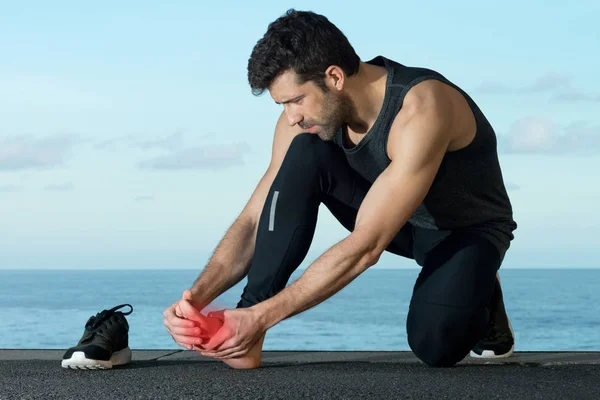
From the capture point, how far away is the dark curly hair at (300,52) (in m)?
2.01

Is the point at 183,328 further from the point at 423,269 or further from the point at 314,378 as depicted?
the point at 423,269

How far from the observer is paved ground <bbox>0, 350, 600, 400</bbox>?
5.72ft

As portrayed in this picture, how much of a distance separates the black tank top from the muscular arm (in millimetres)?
147

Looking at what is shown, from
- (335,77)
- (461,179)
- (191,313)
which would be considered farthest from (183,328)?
(461,179)

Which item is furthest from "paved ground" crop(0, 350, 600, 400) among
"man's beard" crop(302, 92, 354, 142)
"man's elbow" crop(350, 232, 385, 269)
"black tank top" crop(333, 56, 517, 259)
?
"man's beard" crop(302, 92, 354, 142)

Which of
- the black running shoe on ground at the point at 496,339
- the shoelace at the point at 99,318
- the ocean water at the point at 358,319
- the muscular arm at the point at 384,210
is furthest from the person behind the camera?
the ocean water at the point at 358,319

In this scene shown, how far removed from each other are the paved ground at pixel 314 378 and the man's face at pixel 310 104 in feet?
2.11

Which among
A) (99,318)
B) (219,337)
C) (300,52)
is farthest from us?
(99,318)

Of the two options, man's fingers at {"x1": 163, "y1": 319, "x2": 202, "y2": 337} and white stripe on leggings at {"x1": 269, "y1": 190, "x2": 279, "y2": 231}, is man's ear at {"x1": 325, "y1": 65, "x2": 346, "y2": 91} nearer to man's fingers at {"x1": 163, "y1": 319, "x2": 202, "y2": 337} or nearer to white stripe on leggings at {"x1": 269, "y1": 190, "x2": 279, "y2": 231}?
white stripe on leggings at {"x1": 269, "y1": 190, "x2": 279, "y2": 231}

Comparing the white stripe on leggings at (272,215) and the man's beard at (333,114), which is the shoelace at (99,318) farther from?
the man's beard at (333,114)

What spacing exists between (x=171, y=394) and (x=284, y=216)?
575mm

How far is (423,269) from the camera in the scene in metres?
2.22

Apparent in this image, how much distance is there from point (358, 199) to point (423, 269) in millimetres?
271

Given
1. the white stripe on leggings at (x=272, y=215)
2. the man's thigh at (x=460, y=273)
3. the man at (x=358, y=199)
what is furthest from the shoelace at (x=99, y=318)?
the man's thigh at (x=460, y=273)
